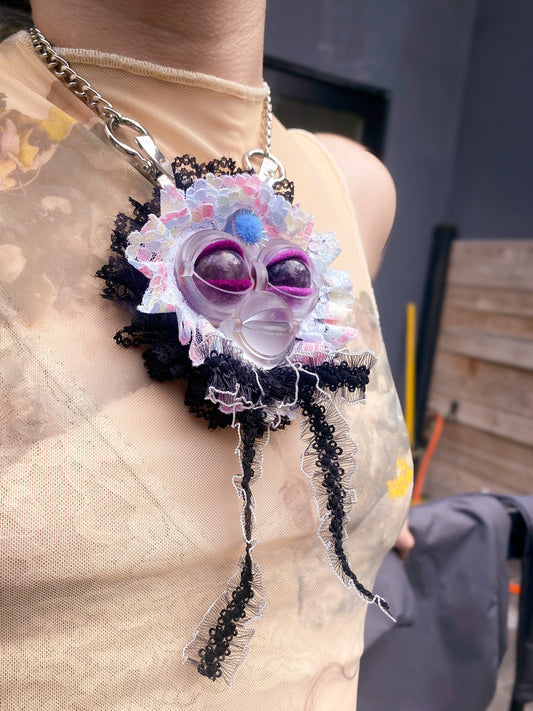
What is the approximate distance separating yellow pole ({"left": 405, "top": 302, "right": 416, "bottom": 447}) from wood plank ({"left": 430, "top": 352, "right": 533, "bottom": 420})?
4.8 inches

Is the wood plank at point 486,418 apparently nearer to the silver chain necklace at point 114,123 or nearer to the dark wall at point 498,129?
the dark wall at point 498,129

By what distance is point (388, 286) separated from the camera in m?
2.58

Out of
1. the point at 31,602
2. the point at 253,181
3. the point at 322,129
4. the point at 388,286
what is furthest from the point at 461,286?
the point at 31,602

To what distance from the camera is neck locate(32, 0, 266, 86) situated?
1.47 ft

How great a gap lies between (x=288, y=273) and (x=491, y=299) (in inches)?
89.6

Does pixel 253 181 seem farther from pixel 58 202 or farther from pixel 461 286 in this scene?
pixel 461 286

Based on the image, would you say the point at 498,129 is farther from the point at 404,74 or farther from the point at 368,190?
the point at 368,190

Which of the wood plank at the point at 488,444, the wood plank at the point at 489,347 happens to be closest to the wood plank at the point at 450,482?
the wood plank at the point at 488,444

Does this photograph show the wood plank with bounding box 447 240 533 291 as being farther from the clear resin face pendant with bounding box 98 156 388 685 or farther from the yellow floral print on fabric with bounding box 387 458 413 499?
the clear resin face pendant with bounding box 98 156 388 685

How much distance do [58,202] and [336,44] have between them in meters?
1.96

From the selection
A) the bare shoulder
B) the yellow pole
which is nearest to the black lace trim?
the bare shoulder

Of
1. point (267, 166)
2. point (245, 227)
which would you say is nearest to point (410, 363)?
point (267, 166)

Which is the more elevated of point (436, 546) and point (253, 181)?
point (253, 181)

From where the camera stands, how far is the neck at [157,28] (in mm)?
449
